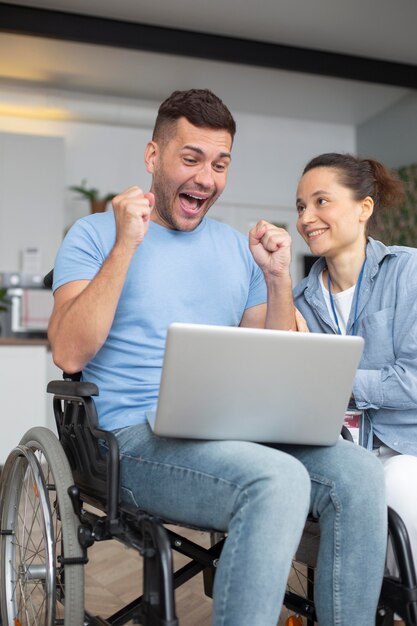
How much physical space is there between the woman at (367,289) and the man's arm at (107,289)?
644 mm

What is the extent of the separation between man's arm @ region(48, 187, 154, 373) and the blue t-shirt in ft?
0.42

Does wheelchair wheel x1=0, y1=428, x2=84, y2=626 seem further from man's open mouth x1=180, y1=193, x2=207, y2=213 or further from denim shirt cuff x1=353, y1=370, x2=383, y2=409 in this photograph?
denim shirt cuff x1=353, y1=370, x2=383, y2=409

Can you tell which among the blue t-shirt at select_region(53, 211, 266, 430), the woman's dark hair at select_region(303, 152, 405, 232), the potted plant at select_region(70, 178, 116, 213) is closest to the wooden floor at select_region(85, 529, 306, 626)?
the blue t-shirt at select_region(53, 211, 266, 430)

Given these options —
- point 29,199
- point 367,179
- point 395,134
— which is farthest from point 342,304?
point 395,134

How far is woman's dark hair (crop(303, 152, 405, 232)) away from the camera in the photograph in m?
2.02

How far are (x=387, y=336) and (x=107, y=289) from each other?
76 cm

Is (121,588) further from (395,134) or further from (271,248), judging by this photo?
(395,134)

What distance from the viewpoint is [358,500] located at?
138 centimetres

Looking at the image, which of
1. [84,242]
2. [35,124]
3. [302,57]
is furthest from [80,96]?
[84,242]

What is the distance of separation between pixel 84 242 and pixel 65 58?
204 inches

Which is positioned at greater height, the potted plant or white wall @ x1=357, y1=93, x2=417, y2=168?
white wall @ x1=357, y1=93, x2=417, y2=168

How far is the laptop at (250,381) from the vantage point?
4.15ft

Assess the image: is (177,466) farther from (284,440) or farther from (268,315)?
(268,315)

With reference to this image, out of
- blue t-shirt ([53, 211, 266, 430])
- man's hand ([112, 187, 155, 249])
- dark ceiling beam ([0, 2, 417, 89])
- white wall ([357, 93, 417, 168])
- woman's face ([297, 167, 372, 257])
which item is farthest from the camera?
white wall ([357, 93, 417, 168])
